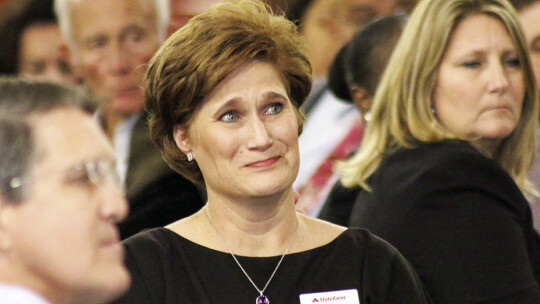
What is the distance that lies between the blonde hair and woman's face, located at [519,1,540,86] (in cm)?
92

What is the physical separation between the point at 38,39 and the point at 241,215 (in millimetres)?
2010

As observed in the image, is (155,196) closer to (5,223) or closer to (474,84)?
(474,84)

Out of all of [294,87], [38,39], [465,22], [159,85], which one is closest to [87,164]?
[159,85]

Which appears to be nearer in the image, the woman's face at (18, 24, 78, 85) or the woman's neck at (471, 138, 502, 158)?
the woman's neck at (471, 138, 502, 158)

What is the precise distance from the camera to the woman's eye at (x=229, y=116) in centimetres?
251

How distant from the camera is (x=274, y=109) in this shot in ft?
8.35

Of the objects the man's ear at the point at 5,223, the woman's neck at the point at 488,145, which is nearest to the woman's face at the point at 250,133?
the woman's neck at the point at 488,145

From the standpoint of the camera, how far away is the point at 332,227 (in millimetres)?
2658

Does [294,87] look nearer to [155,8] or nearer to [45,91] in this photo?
[45,91]

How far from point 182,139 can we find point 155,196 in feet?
2.79

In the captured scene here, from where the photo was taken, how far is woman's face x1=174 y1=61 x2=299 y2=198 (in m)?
2.48

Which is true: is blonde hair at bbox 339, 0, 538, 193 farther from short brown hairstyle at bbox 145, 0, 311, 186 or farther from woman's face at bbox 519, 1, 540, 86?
woman's face at bbox 519, 1, 540, 86

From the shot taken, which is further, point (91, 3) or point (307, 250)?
point (91, 3)

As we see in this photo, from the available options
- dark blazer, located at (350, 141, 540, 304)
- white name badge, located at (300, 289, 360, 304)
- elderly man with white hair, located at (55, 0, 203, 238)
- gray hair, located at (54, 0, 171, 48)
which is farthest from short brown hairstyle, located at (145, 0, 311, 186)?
gray hair, located at (54, 0, 171, 48)
